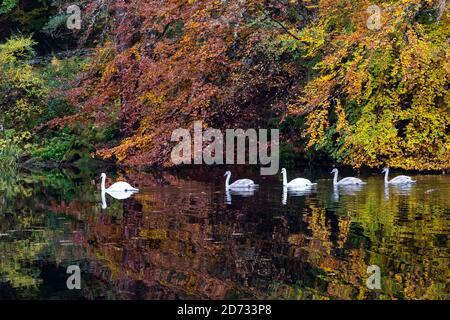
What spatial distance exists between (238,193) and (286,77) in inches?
310

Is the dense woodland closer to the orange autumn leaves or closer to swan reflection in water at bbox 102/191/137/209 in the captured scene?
the orange autumn leaves

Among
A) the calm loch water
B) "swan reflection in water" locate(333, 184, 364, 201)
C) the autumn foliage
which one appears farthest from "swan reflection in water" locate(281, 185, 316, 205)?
the autumn foliage

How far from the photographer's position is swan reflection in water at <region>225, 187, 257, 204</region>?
18.5 m

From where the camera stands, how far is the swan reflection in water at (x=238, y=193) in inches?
726

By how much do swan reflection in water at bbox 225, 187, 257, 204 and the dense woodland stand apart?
96.7 inches

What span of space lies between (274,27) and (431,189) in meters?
7.83

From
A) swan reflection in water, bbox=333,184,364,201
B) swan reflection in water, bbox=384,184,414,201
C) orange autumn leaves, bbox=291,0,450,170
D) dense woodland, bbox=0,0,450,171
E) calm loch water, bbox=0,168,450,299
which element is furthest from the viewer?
orange autumn leaves, bbox=291,0,450,170

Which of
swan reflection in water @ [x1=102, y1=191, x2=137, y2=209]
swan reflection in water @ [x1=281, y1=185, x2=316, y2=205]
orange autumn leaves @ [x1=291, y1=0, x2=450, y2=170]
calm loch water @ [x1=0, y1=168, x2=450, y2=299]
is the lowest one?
calm loch water @ [x1=0, y1=168, x2=450, y2=299]

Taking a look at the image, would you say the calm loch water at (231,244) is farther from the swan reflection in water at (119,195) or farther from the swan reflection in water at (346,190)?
the swan reflection in water at (119,195)

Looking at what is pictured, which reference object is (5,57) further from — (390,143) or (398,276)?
(398,276)

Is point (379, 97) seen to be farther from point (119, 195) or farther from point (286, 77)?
point (119, 195)

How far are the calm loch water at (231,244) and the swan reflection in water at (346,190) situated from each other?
9cm
